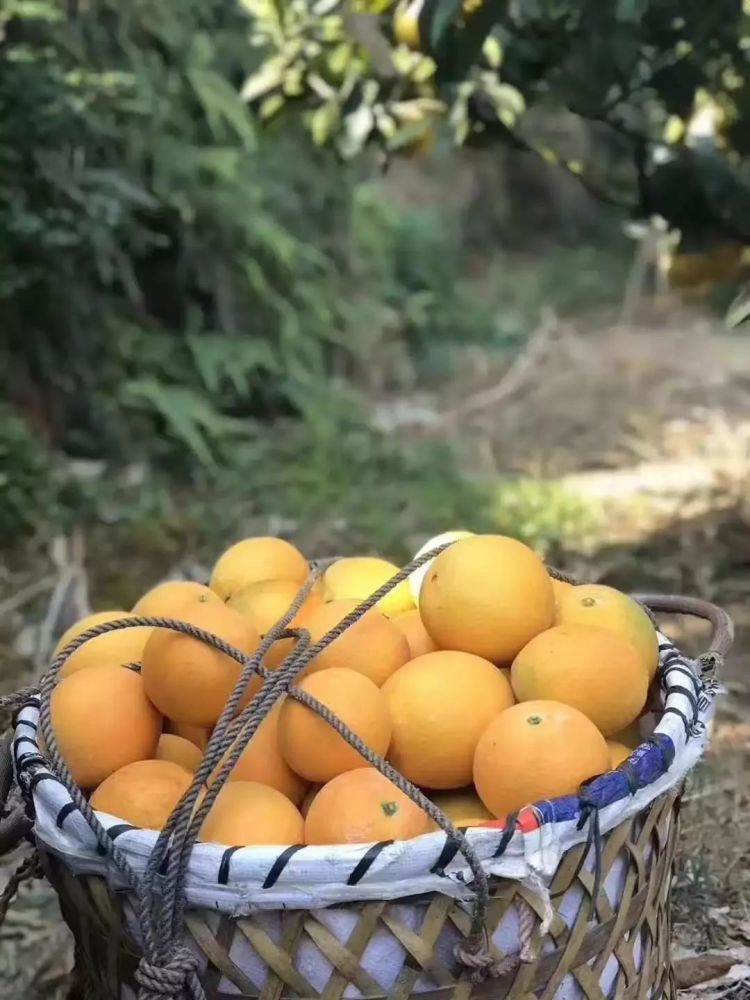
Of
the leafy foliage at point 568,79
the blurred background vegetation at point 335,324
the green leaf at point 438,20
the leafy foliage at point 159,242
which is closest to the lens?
the green leaf at point 438,20

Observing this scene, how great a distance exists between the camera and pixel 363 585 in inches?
39.6

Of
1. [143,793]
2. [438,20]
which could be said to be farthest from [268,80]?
[143,793]

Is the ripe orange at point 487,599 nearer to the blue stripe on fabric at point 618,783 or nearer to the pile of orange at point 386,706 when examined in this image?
the pile of orange at point 386,706

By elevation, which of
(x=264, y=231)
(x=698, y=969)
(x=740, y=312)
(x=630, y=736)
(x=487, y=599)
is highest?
(x=740, y=312)

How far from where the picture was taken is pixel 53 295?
279 centimetres

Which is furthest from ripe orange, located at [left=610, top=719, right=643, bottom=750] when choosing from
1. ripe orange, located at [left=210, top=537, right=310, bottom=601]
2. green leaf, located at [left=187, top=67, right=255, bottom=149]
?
green leaf, located at [left=187, top=67, right=255, bottom=149]

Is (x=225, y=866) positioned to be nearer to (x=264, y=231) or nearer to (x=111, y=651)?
(x=111, y=651)

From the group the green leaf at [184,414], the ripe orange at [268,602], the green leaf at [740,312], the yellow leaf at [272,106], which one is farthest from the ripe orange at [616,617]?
the green leaf at [184,414]

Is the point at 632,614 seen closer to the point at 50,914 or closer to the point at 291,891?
the point at 291,891

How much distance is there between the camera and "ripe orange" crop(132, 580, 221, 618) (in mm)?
909

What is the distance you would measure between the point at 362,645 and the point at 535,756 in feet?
0.61

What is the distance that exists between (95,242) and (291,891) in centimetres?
232

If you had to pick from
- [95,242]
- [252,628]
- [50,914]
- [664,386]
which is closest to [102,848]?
[252,628]

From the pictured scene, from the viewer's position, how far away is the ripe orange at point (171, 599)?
91 centimetres
